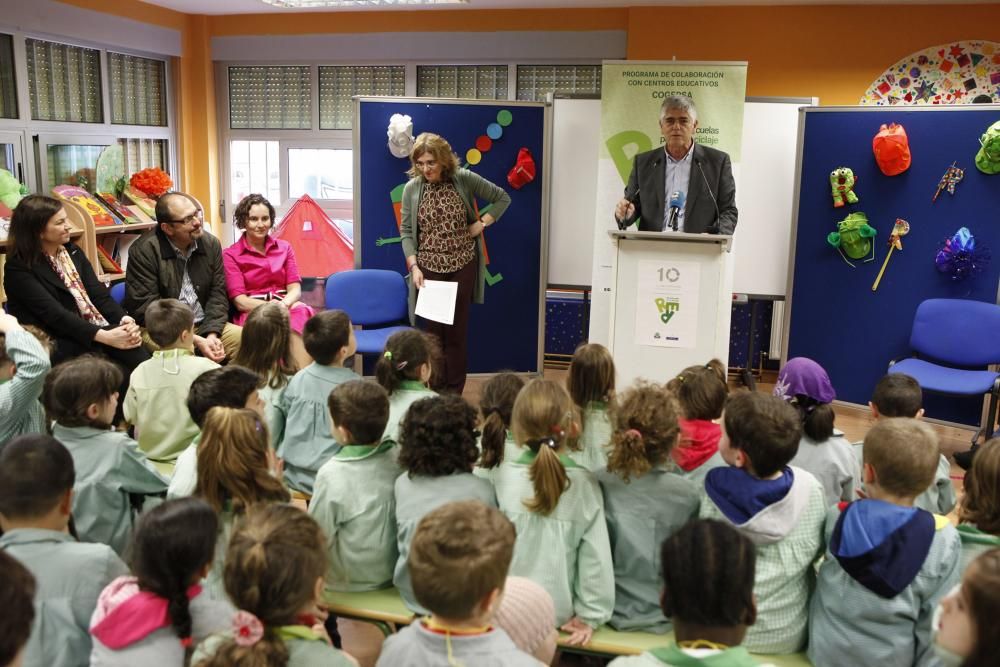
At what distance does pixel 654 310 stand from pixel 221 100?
502 centimetres

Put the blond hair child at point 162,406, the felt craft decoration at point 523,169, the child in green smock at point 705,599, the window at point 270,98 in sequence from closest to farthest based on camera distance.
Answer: the child in green smock at point 705,599, the blond hair child at point 162,406, the felt craft decoration at point 523,169, the window at point 270,98

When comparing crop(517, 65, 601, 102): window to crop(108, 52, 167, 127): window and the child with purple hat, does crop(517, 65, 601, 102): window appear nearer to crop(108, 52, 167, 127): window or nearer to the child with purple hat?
crop(108, 52, 167, 127): window

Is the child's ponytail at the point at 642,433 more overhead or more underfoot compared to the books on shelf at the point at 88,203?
more underfoot

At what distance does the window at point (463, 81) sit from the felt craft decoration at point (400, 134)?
2.12 meters

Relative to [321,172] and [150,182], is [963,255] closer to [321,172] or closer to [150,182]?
[321,172]

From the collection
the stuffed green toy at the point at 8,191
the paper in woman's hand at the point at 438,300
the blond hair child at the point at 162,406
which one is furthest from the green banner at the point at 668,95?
the stuffed green toy at the point at 8,191

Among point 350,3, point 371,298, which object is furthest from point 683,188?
point 350,3

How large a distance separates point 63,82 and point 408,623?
17.8ft

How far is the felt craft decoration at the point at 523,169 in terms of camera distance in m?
4.97

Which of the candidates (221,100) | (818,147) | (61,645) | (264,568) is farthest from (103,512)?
(221,100)

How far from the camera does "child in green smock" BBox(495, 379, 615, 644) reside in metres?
1.95

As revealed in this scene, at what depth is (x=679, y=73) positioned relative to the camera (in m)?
4.70

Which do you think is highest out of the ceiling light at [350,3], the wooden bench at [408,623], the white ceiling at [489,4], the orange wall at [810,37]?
the white ceiling at [489,4]

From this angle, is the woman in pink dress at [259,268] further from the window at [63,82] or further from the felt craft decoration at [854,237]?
the felt craft decoration at [854,237]
